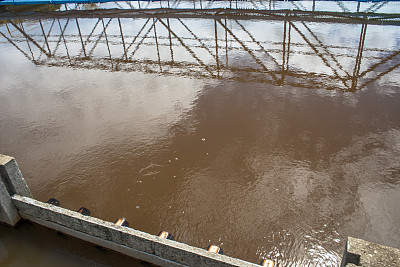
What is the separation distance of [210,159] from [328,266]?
3.64 metres

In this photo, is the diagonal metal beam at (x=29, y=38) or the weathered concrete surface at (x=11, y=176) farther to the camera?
the diagonal metal beam at (x=29, y=38)

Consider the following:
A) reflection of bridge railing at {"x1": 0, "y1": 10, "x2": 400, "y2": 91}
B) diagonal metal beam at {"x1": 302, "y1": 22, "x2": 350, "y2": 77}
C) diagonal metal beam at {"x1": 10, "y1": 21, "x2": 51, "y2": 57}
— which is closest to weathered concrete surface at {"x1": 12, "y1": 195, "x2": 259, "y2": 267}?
reflection of bridge railing at {"x1": 0, "y1": 10, "x2": 400, "y2": 91}

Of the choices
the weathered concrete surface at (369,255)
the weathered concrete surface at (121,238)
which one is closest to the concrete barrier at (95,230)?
the weathered concrete surface at (121,238)

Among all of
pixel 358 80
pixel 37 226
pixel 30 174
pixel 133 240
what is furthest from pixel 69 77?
pixel 358 80

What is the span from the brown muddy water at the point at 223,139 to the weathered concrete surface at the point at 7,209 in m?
0.31

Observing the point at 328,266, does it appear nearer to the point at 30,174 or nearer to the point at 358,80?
the point at 30,174

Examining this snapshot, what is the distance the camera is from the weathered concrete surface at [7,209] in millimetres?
6215

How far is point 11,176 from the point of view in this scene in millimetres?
6223

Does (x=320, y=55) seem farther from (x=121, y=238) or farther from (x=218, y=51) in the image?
(x=121, y=238)

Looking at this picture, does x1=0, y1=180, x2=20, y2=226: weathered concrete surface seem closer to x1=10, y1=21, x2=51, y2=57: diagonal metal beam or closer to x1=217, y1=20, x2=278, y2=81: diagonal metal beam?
x1=217, y1=20, x2=278, y2=81: diagonal metal beam

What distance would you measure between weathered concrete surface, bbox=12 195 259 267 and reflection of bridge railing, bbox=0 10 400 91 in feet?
26.3

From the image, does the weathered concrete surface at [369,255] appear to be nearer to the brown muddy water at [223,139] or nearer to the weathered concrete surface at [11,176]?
the brown muddy water at [223,139]

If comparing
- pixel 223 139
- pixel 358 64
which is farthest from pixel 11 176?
pixel 358 64

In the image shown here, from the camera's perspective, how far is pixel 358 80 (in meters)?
11.6
